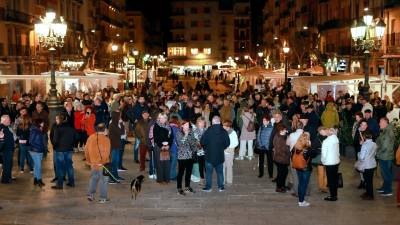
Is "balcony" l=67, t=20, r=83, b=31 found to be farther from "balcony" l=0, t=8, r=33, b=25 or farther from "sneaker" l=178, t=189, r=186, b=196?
"sneaker" l=178, t=189, r=186, b=196

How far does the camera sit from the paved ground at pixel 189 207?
10922 mm

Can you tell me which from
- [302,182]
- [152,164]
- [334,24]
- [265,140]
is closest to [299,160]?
[302,182]

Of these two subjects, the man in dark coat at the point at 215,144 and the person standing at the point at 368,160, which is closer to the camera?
the person standing at the point at 368,160

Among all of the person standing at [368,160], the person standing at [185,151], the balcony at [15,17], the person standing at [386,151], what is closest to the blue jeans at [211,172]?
the person standing at [185,151]

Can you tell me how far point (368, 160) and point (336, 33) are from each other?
45.1 m

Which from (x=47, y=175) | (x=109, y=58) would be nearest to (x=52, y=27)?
(x=47, y=175)

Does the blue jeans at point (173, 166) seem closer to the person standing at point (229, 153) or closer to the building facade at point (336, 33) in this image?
the person standing at point (229, 153)

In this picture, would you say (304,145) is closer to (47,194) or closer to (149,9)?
(47,194)

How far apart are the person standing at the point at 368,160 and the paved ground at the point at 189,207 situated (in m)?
0.33

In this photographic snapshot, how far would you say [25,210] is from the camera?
11.6 meters

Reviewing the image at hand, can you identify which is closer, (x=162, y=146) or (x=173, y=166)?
(x=162, y=146)

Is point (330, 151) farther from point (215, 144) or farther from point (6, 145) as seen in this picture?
point (6, 145)

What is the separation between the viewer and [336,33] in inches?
2196

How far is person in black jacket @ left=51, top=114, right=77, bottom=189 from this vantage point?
42.8ft
